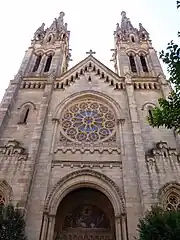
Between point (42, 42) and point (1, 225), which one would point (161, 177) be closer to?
point (1, 225)

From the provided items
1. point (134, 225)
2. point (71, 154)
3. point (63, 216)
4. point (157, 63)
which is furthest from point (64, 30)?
point (134, 225)

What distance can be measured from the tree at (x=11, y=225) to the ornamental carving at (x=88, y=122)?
5859mm

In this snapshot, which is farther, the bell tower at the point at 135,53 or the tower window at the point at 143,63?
the tower window at the point at 143,63

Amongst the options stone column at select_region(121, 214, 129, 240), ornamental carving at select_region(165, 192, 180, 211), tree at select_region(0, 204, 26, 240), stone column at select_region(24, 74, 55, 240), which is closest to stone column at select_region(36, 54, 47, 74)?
stone column at select_region(24, 74, 55, 240)

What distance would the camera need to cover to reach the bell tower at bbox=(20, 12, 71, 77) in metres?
Answer: 21.4

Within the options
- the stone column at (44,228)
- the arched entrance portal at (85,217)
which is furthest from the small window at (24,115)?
the stone column at (44,228)

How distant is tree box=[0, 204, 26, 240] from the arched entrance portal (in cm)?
283

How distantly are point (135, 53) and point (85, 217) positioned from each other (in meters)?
17.2

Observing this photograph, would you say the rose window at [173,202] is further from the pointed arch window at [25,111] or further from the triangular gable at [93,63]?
the triangular gable at [93,63]

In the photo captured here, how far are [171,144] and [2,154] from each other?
10.1 m

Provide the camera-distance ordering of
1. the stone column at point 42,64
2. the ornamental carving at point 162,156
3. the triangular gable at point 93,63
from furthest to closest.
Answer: the stone column at point 42,64
the triangular gable at point 93,63
the ornamental carving at point 162,156

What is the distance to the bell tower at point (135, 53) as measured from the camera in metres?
21.3

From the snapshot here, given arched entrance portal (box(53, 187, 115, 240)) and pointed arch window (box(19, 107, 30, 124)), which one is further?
pointed arch window (box(19, 107, 30, 124))

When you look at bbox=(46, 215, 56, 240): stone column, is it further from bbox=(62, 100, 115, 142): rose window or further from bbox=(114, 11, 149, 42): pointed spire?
bbox=(114, 11, 149, 42): pointed spire
